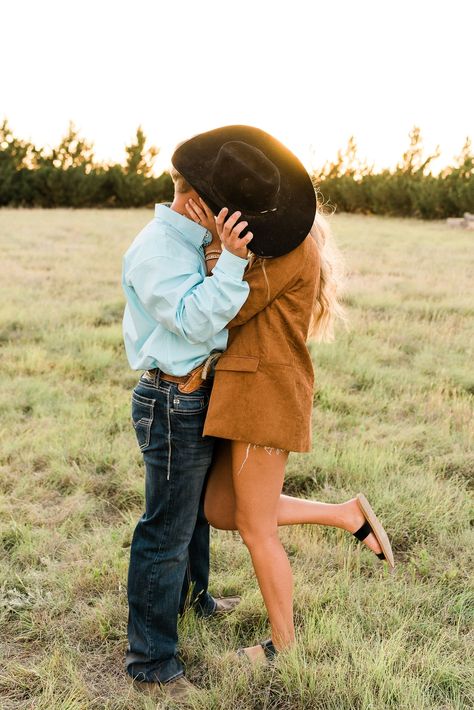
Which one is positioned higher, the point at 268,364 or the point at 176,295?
the point at 176,295

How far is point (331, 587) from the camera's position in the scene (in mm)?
3047

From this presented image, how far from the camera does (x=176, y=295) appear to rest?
2146 mm

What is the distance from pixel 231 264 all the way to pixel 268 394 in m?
0.45

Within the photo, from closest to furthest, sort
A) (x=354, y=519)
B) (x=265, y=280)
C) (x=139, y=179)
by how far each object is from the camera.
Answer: (x=265, y=280) < (x=354, y=519) < (x=139, y=179)

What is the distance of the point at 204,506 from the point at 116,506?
1.44m

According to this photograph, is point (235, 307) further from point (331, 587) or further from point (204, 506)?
point (331, 587)

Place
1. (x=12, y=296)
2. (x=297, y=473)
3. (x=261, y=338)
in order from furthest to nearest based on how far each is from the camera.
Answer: (x=12, y=296) < (x=297, y=473) < (x=261, y=338)

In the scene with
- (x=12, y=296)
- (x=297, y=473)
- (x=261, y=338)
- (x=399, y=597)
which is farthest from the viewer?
(x=12, y=296)

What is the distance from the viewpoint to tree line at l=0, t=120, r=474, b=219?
29000 millimetres

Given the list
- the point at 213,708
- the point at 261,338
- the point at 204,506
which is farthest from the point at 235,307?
the point at 213,708

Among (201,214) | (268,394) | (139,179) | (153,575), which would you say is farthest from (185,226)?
(139,179)

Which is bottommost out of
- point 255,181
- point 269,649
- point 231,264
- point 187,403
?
point 269,649

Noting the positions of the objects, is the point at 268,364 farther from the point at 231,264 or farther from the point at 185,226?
the point at 185,226

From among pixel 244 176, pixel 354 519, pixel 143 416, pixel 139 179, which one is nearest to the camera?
pixel 244 176
